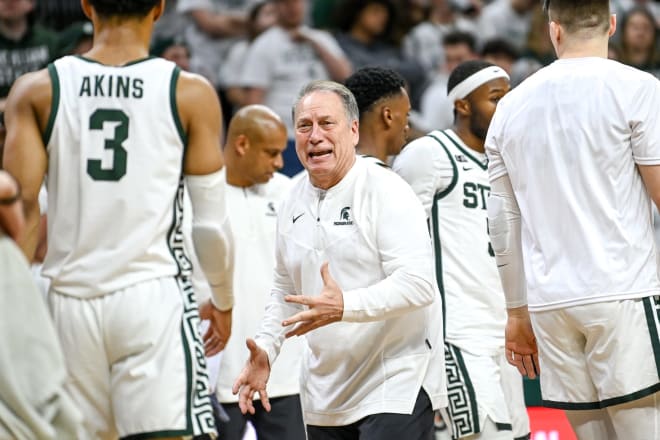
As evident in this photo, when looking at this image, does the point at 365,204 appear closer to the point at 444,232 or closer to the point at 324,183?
the point at 324,183

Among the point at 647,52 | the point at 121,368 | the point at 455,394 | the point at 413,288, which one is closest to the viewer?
the point at 121,368

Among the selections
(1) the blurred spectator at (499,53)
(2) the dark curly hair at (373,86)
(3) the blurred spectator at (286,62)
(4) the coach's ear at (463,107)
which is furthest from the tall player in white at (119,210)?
(1) the blurred spectator at (499,53)

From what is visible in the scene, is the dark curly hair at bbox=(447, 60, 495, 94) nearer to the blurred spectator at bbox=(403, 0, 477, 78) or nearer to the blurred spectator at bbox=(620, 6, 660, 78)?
the blurred spectator at bbox=(403, 0, 477, 78)

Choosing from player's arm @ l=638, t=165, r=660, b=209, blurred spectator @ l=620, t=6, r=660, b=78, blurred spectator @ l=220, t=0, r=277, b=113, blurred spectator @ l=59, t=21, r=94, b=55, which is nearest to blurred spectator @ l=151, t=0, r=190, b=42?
blurred spectator @ l=220, t=0, r=277, b=113

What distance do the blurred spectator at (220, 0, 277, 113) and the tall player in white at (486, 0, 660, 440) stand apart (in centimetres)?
628

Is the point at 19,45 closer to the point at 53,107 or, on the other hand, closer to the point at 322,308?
the point at 53,107

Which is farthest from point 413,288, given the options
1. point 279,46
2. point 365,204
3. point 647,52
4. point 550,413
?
point 647,52

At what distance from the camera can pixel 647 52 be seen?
12273mm

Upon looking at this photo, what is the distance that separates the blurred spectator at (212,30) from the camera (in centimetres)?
1102

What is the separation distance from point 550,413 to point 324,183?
3.33 meters

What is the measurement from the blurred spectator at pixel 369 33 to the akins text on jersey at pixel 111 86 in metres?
7.26

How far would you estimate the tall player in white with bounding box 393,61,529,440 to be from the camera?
590 centimetres

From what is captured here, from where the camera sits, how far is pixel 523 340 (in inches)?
197

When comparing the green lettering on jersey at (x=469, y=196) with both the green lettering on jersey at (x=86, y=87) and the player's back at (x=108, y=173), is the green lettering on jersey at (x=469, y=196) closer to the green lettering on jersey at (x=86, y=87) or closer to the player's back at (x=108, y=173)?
the player's back at (x=108, y=173)
